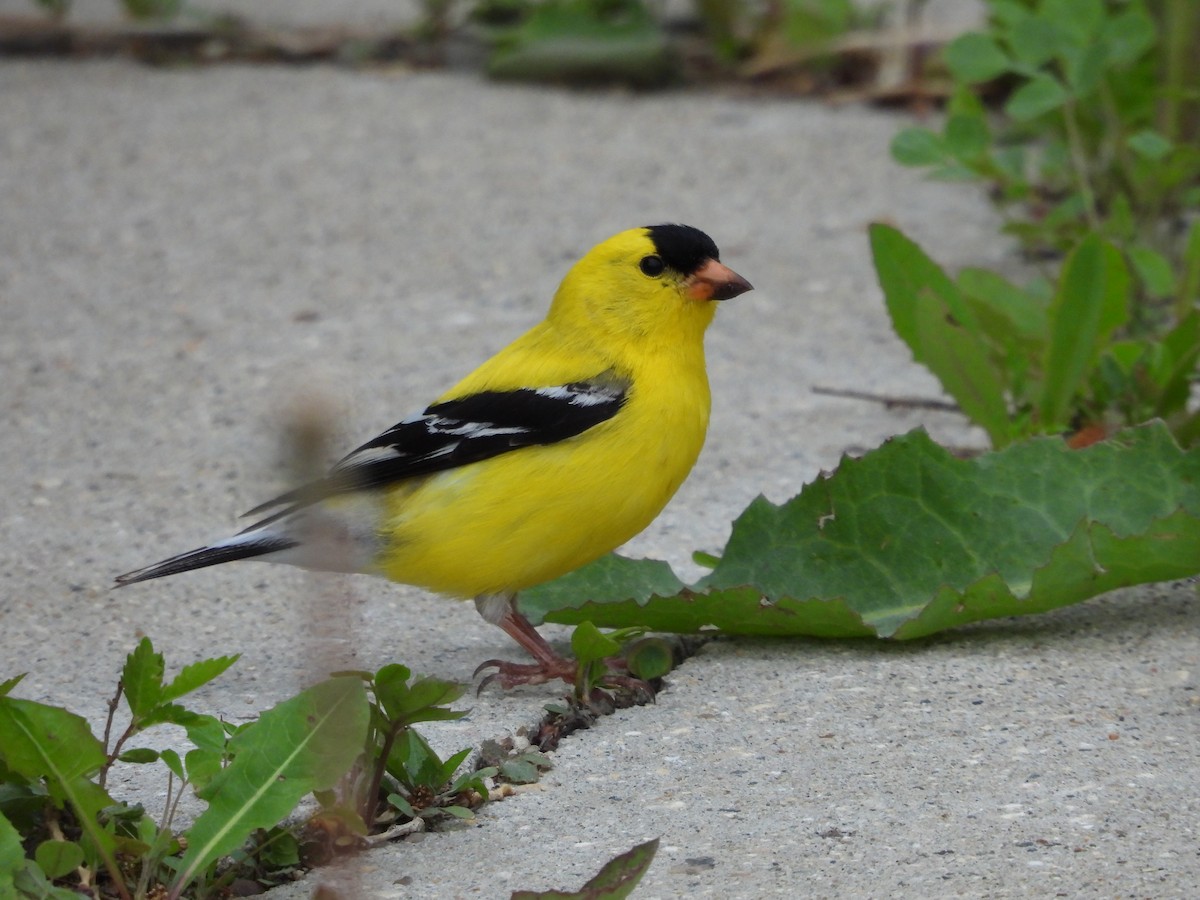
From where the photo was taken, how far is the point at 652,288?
10.0 ft

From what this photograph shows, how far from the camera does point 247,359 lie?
4.29 m

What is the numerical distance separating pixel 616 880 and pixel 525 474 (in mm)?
1038

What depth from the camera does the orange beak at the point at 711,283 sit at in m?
3.04

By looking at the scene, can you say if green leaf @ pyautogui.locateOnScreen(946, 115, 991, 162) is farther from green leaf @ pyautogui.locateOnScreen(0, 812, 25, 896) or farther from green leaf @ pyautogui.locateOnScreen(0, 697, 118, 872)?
green leaf @ pyautogui.locateOnScreen(0, 812, 25, 896)

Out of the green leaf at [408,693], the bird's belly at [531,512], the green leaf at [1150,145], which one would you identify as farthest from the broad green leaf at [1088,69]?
the green leaf at [408,693]

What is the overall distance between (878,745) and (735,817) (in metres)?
0.30

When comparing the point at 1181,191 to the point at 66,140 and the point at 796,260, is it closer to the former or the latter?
the point at 796,260

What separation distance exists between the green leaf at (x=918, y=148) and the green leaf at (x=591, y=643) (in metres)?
1.93

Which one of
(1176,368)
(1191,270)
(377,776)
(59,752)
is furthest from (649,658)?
(1191,270)

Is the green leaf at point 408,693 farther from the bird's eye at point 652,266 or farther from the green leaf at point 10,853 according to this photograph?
the bird's eye at point 652,266

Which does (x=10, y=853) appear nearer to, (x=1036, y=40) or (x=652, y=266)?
(x=652, y=266)

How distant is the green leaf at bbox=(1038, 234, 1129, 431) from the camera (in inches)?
127

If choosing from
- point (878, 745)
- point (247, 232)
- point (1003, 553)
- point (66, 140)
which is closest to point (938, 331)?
point (1003, 553)

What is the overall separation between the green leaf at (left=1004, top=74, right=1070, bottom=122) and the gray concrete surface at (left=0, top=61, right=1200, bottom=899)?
68 centimetres
